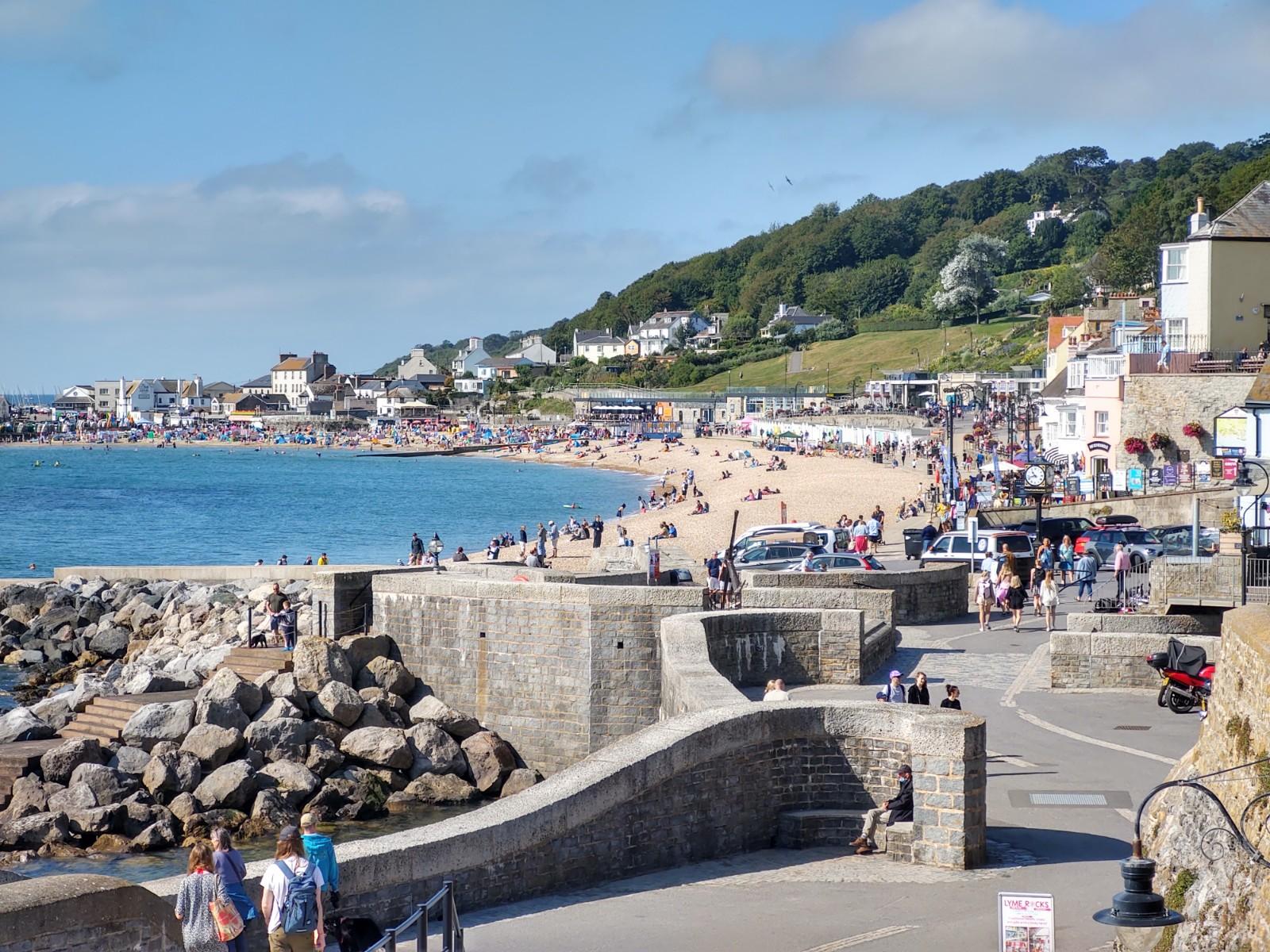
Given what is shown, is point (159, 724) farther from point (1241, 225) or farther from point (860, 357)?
point (860, 357)

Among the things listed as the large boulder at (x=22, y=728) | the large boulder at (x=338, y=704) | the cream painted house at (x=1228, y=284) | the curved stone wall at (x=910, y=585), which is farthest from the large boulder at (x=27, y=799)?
the cream painted house at (x=1228, y=284)

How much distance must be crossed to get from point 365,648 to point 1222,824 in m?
15.7

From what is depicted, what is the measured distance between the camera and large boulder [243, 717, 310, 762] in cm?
2091

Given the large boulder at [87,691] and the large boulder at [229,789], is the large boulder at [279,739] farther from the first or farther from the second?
the large boulder at [87,691]

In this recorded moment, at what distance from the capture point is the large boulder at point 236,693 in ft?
72.1

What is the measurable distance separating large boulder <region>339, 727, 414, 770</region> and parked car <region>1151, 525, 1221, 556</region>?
16.1m

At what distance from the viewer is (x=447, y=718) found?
21828 mm

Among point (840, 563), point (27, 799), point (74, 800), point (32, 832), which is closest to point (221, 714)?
point (74, 800)

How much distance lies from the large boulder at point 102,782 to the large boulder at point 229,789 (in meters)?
1.00

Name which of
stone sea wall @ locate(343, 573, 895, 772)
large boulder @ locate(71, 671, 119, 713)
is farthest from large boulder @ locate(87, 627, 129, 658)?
stone sea wall @ locate(343, 573, 895, 772)

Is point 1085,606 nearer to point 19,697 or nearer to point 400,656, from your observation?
point 400,656

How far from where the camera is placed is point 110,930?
7.28 m

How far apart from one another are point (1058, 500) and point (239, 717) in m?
28.4

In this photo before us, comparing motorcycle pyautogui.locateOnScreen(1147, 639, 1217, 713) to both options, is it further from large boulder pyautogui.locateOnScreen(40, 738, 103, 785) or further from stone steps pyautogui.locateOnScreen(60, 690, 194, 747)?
stone steps pyautogui.locateOnScreen(60, 690, 194, 747)
